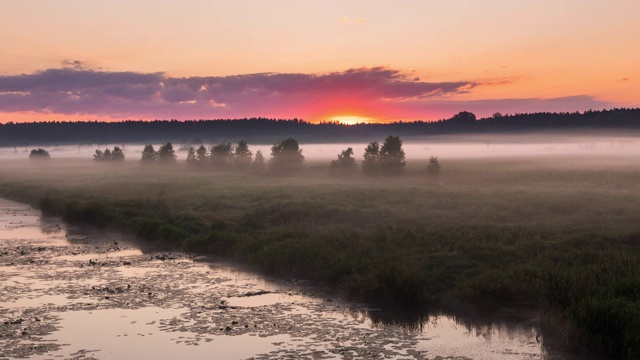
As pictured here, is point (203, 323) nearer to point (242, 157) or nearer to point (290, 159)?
point (290, 159)

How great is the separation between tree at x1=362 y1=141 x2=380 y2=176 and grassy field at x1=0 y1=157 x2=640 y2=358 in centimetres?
3602

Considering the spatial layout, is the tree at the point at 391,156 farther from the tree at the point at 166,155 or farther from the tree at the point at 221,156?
the tree at the point at 166,155

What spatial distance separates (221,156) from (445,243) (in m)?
121

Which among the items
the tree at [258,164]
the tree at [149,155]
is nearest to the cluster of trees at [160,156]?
the tree at [149,155]

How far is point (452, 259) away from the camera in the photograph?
28.3 m

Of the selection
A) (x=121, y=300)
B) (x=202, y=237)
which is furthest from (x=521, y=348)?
(x=202, y=237)

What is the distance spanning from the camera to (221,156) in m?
148

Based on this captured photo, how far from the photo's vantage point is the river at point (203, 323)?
17.0 meters

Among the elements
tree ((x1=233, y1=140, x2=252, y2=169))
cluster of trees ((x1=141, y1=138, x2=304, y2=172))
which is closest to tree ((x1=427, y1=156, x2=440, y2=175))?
cluster of trees ((x1=141, y1=138, x2=304, y2=172))

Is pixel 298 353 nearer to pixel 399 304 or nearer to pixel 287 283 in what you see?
pixel 399 304

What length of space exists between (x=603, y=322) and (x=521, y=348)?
251 cm

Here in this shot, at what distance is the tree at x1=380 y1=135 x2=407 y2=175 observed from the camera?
101750mm

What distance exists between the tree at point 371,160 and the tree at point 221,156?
51874 mm

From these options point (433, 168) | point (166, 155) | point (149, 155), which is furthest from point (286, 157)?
point (149, 155)
